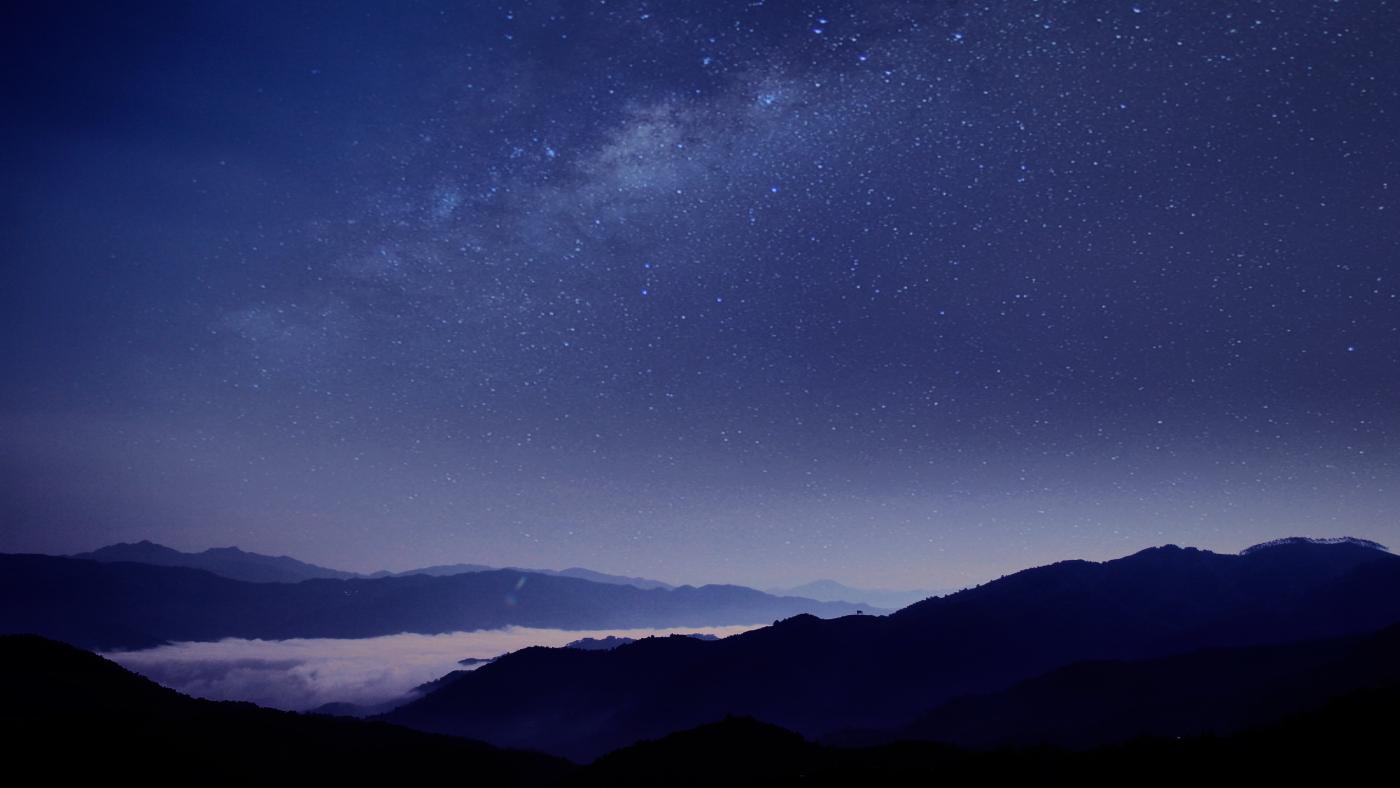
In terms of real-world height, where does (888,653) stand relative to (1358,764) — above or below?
below

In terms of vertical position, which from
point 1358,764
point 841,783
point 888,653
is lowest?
point 888,653

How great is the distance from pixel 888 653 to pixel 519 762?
15082 centimetres

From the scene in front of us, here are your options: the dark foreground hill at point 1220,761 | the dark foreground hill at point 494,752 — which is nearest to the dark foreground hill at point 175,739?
the dark foreground hill at point 494,752

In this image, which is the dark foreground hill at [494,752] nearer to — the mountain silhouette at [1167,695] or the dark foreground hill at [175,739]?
the dark foreground hill at [175,739]

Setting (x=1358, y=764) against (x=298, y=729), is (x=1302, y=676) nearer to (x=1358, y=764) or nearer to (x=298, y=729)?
(x=1358, y=764)

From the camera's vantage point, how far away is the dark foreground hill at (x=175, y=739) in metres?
47.9

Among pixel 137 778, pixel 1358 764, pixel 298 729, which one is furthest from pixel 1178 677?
pixel 137 778

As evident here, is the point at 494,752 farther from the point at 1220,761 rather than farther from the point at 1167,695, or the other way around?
the point at 1167,695

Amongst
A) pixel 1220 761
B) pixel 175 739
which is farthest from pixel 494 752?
pixel 1220 761

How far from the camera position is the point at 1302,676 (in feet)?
293

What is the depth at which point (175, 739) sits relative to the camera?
55656 mm

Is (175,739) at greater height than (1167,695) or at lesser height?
greater

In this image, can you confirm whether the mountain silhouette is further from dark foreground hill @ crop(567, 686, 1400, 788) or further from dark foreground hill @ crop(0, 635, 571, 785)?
dark foreground hill @ crop(0, 635, 571, 785)

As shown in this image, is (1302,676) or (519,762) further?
(1302,676)
